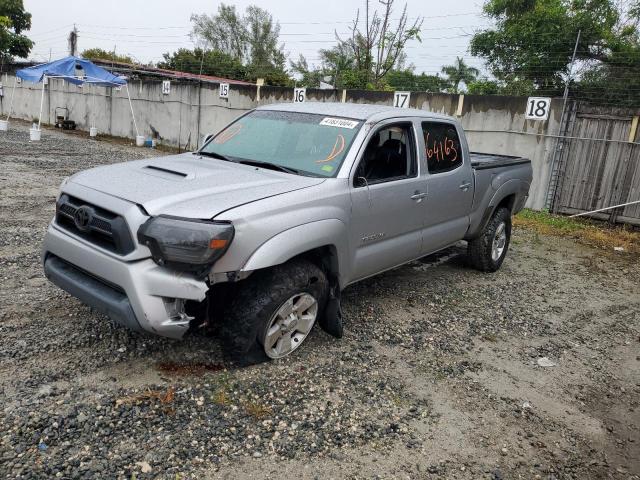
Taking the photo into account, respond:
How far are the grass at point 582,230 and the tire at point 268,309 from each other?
640 centimetres

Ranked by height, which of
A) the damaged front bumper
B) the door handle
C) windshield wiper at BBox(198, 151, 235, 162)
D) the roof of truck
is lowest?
the damaged front bumper

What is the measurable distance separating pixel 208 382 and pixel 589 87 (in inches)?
429

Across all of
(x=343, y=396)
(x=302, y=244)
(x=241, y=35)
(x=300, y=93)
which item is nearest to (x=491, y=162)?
(x=302, y=244)

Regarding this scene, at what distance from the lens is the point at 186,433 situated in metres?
2.83

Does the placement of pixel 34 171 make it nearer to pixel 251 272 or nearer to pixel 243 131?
pixel 243 131

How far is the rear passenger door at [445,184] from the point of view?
4.73 m

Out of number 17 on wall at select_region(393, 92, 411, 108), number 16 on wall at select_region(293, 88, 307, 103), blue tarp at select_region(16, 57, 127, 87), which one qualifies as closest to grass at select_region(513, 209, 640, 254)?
number 17 on wall at select_region(393, 92, 411, 108)

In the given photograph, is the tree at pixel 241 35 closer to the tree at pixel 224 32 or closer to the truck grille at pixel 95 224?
the tree at pixel 224 32

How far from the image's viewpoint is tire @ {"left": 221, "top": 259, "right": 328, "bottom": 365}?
10.8 feet

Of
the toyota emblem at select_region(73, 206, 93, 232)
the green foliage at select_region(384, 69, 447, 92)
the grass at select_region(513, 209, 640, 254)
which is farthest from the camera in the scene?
the green foliage at select_region(384, 69, 447, 92)

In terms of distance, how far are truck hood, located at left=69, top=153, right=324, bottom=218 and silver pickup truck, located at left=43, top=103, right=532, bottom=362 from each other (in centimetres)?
1

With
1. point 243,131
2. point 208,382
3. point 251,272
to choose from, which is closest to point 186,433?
point 208,382

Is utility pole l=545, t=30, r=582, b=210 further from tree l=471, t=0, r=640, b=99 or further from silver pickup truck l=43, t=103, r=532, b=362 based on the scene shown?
silver pickup truck l=43, t=103, r=532, b=362

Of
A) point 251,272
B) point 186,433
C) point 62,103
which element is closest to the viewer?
point 186,433
